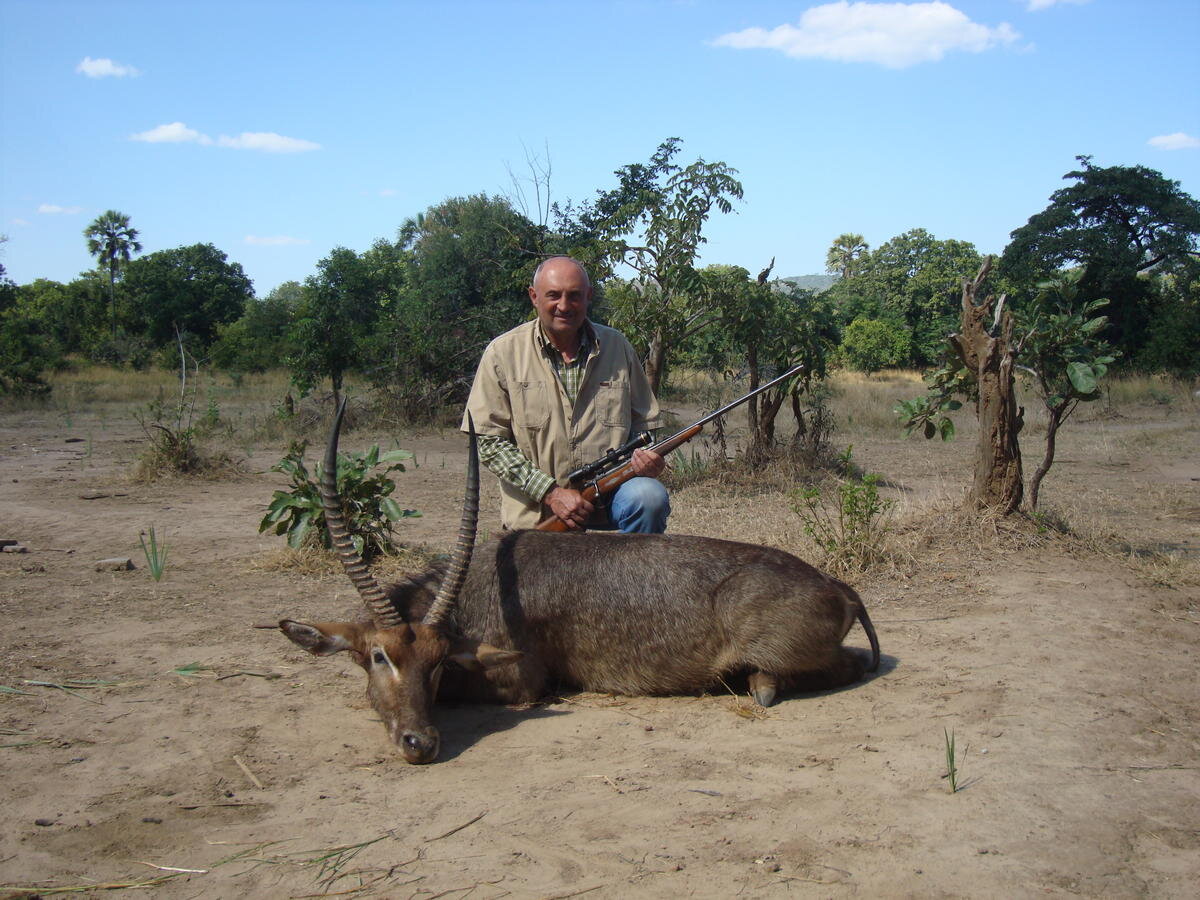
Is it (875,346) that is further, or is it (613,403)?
(875,346)

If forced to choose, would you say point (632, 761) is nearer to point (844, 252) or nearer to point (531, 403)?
point (531, 403)

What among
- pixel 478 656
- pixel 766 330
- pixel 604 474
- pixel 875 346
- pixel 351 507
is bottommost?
pixel 478 656

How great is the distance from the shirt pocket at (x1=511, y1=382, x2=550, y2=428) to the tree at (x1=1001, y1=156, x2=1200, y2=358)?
1002 inches

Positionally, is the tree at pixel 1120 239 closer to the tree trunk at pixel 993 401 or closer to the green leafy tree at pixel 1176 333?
the green leafy tree at pixel 1176 333

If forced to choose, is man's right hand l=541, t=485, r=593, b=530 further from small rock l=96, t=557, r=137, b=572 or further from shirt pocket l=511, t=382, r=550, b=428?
small rock l=96, t=557, r=137, b=572

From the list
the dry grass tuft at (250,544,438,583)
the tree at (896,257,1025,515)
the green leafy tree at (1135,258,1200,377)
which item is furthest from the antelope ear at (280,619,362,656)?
the green leafy tree at (1135,258,1200,377)

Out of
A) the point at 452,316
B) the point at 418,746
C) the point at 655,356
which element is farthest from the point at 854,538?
the point at 452,316

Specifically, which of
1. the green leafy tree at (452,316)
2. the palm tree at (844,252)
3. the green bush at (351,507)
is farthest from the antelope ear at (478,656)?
the palm tree at (844,252)

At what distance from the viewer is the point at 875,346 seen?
36.7 meters

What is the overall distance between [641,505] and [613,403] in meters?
0.73

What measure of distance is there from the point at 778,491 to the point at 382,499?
5.14 meters

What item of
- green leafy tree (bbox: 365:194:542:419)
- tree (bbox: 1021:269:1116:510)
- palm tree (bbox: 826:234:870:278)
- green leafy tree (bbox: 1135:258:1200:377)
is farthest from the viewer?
palm tree (bbox: 826:234:870:278)

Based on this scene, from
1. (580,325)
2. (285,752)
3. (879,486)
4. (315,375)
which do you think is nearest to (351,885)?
(285,752)

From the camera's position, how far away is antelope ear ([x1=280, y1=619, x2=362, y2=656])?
4.25m
